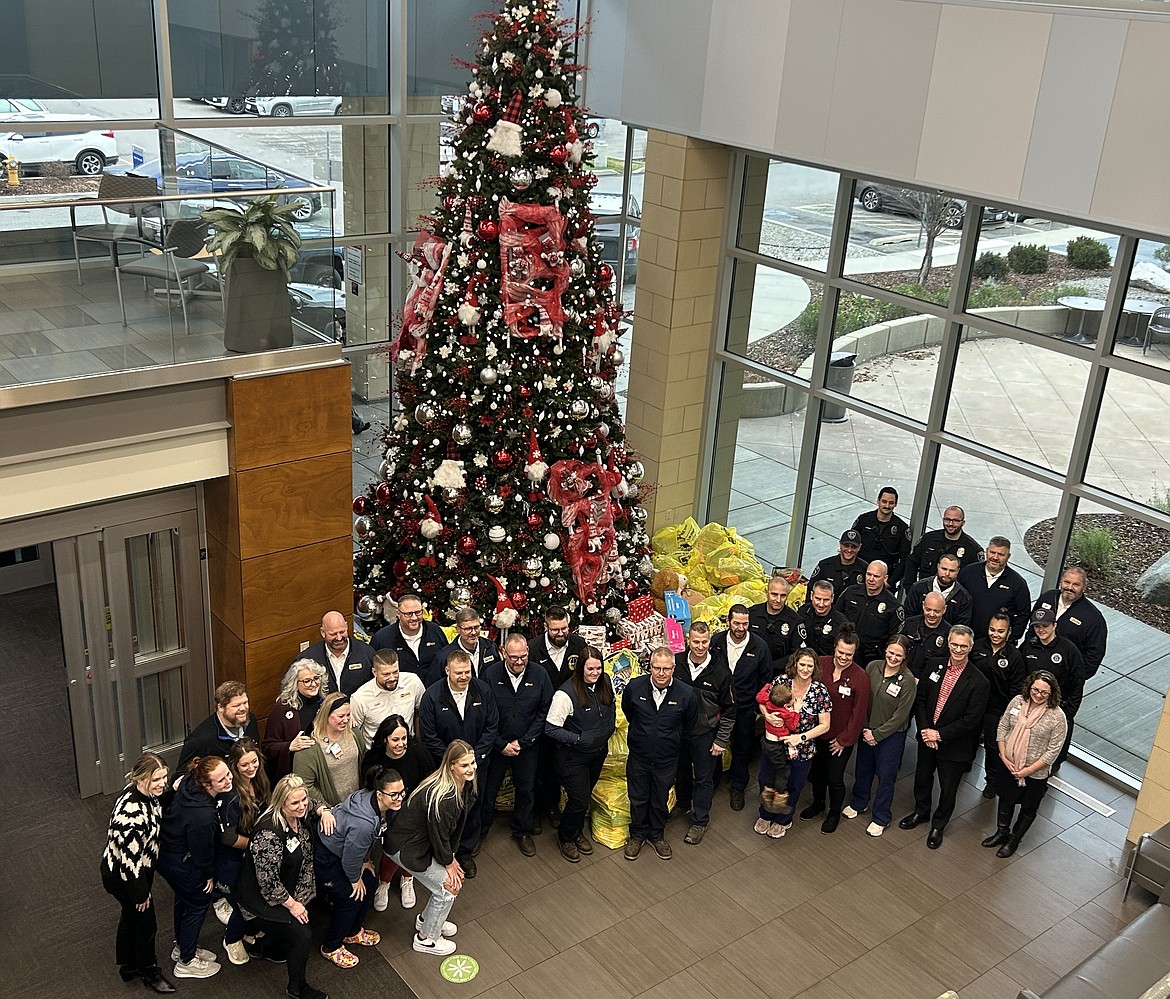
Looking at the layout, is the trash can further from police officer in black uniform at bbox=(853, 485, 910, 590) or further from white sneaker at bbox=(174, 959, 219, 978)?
white sneaker at bbox=(174, 959, 219, 978)

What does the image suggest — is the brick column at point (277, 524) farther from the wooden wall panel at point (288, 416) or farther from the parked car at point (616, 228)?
the parked car at point (616, 228)

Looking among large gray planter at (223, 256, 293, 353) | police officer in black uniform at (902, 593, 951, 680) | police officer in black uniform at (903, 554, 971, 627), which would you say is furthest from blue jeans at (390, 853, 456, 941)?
police officer in black uniform at (903, 554, 971, 627)

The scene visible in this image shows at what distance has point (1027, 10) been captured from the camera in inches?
319

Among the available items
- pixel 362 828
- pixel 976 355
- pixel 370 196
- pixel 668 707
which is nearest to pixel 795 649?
pixel 668 707

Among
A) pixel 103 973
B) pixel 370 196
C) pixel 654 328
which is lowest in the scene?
pixel 103 973

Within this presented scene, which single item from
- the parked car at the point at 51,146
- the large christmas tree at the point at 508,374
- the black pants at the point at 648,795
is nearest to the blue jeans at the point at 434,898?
the black pants at the point at 648,795

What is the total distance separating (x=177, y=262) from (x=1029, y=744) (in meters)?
6.23

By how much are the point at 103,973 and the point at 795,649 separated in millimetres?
5007

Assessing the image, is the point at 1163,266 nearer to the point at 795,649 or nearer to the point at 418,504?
Result: the point at 795,649

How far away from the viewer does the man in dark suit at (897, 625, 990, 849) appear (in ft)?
26.0

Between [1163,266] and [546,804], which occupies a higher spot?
[1163,266]

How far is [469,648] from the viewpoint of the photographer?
7.77m

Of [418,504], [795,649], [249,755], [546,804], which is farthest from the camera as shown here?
[418,504]

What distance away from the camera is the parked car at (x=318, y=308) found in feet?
25.3
